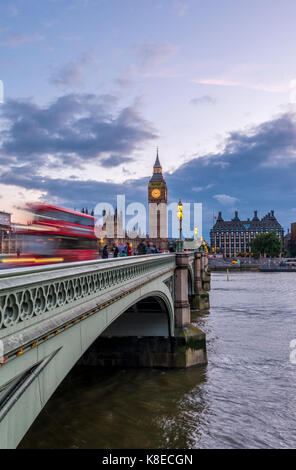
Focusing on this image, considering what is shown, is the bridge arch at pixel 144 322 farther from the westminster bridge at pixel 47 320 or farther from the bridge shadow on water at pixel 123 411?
the westminster bridge at pixel 47 320

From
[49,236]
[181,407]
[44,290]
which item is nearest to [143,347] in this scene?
[181,407]

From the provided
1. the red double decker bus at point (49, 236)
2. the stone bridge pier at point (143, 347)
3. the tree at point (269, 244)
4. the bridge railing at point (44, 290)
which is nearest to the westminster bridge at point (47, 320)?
the bridge railing at point (44, 290)

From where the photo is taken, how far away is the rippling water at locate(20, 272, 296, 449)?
550 inches

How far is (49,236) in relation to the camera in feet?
61.7

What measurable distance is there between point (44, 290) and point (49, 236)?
1383cm

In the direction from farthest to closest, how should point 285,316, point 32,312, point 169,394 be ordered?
point 285,316 → point 169,394 → point 32,312

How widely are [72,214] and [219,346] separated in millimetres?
12904

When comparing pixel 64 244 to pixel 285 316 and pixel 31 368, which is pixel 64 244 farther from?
pixel 285 316

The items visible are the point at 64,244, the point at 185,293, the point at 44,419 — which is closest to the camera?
the point at 44,419

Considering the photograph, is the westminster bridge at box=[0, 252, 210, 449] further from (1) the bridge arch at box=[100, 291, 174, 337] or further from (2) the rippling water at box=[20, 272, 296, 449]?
(1) the bridge arch at box=[100, 291, 174, 337]

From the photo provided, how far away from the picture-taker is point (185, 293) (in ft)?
78.7

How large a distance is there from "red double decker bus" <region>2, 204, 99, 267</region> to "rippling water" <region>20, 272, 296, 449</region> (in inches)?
233

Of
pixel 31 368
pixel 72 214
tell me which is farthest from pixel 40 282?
pixel 72 214

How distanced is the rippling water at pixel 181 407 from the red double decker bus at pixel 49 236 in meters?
5.92
